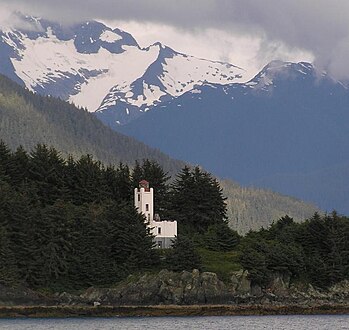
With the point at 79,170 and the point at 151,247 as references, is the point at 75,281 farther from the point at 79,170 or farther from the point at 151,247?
the point at 79,170

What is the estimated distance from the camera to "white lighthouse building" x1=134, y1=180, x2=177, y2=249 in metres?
153

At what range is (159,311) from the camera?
130m

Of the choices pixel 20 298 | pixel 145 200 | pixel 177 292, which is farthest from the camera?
pixel 145 200

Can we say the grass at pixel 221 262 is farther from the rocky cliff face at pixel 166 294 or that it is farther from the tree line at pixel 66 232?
the tree line at pixel 66 232

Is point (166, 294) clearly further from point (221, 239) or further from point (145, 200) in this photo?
point (145, 200)

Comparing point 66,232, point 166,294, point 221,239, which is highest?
point 221,239

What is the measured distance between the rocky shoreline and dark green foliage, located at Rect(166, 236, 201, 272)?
2005mm

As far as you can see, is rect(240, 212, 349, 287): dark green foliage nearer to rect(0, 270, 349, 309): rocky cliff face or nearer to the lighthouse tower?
rect(0, 270, 349, 309): rocky cliff face

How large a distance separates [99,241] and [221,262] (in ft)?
46.6

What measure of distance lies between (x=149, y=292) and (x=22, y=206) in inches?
714

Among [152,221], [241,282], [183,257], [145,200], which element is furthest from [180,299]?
[145,200]

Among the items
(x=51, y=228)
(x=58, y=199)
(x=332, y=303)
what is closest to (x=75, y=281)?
(x=51, y=228)

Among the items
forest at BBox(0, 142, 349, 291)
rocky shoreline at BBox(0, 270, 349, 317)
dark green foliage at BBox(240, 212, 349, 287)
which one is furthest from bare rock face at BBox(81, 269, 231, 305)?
dark green foliage at BBox(240, 212, 349, 287)

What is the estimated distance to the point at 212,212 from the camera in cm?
16488
